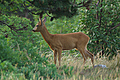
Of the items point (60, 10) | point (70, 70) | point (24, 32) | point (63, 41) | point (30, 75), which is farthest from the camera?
point (60, 10)

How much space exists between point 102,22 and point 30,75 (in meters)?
4.94

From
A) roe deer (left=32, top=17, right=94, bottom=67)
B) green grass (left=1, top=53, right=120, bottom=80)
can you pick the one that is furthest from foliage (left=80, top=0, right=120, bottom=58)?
roe deer (left=32, top=17, right=94, bottom=67)

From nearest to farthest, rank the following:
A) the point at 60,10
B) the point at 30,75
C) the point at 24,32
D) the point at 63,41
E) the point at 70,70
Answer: the point at 30,75, the point at 70,70, the point at 63,41, the point at 24,32, the point at 60,10

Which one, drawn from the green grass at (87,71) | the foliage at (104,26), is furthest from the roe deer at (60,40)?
the foliage at (104,26)

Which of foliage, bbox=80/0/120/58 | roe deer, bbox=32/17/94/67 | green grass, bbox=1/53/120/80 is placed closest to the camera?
green grass, bbox=1/53/120/80

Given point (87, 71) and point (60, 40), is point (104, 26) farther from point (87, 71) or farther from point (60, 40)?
point (87, 71)

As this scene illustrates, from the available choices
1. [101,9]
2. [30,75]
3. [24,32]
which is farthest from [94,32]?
[30,75]

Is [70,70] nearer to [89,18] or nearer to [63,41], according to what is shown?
[63,41]

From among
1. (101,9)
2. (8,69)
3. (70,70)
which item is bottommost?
(70,70)

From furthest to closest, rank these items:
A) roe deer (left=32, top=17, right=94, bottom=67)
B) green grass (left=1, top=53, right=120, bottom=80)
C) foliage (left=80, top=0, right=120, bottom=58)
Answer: foliage (left=80, top=0, right=120, bottom=58), roe deer (left=32, top=17, right=94, bottom=67), green grass (left=1, top=53, right=120, bottom=80)

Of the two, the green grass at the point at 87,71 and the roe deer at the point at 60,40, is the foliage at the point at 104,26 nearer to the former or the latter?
the green grass at the point at 87,71

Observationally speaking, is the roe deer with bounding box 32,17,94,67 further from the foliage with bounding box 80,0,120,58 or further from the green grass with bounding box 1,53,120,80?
the foliage with bounding box 80,0,120,58

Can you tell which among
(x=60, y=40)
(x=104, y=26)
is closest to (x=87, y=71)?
(x=60, y=40)

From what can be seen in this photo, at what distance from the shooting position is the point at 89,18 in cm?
891
